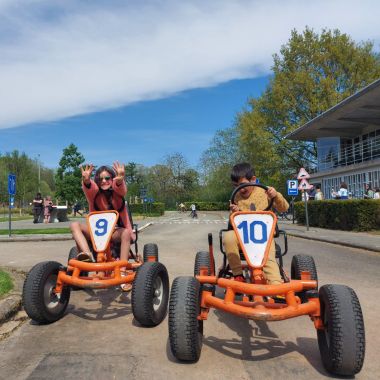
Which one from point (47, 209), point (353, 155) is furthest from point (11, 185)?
point (353, 155)

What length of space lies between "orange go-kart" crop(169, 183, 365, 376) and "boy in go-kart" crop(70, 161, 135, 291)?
6.03ft

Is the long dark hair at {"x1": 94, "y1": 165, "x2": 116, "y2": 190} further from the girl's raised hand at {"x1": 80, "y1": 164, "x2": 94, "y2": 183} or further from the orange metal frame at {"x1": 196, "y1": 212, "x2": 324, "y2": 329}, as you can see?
the orange metal frame at {"x1": 196, "y1": 212, "x2": 324, "y2": 329}

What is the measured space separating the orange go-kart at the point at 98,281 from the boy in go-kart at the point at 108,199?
0.71ft

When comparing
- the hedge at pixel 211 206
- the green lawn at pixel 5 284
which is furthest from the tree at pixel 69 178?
the green lawn at pixel 5 284

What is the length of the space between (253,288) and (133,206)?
53.7 m

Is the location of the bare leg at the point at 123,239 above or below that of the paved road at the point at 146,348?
above

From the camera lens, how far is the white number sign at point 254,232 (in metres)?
3.88

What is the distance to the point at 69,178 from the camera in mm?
62031

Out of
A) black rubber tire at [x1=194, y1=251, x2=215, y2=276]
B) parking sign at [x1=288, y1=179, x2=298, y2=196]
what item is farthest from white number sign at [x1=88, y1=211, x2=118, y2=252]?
parking sign at [x1=288, y1=179, x2=298, y2=196]

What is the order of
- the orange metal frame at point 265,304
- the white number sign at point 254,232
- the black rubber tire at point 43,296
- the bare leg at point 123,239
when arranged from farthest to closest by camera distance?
the bare leg at point 123,239, the black rubber tire at point 43,296, the white number sign at point 254,232, the orange metal frame at point 265,304

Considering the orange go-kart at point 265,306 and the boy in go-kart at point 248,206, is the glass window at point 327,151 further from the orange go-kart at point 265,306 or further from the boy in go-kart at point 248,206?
Answer: the orange go-kart at point 265,306

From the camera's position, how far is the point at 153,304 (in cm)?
461

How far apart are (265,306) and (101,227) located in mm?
2338

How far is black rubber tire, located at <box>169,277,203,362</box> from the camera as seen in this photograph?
3.38 m
